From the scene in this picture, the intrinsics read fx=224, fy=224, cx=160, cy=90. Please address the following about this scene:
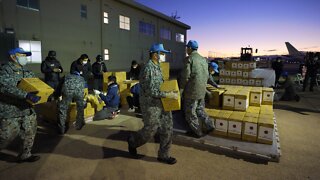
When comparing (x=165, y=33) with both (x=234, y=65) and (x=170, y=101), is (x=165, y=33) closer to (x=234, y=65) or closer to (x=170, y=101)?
(x=234, y=65)

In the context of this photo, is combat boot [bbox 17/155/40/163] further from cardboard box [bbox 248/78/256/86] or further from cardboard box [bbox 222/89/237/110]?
cardboard box [bbox 248/78/256/86]

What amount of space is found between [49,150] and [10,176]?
3.45 ft

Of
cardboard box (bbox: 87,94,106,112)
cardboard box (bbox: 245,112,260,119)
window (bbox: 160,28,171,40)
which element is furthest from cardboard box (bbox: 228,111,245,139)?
window (bbox: 160,28,171,40)

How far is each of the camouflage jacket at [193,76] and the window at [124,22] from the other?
1554cm

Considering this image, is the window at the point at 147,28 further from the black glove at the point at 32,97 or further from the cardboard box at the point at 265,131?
the black glove at the point at 32,97

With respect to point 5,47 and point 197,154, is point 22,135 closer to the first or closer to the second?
point 197,154

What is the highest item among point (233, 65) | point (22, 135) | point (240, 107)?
point (233, 65)

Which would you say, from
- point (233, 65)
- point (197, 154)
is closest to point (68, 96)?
point (197, 154)

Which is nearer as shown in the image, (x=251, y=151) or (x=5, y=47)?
(x=251, y=151)

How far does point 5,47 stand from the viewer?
10562 mm

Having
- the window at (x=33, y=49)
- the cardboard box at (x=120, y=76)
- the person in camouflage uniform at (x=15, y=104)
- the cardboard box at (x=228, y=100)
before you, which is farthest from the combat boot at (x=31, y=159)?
the window at (x=33, y=49)

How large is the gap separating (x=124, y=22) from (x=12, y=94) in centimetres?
1702

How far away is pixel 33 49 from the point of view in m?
A: 12.0

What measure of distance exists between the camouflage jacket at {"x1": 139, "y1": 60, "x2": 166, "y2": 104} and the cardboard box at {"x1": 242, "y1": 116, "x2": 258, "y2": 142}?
211 cm
